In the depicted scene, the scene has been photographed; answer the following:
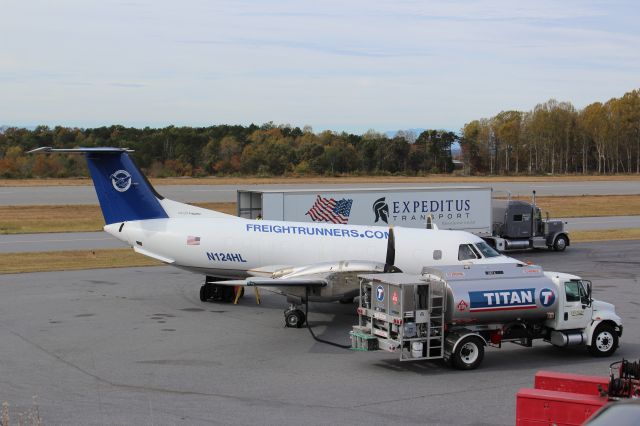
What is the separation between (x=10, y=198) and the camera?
238ft

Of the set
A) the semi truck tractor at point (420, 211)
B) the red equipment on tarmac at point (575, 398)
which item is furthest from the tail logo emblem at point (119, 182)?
the red equipment on tarmac at point (575, 398)

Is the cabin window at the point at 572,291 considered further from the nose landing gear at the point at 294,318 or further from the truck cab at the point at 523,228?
the truck cab at the point at 523,228

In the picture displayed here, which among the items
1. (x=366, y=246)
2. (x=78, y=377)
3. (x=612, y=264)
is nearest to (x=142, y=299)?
(x=366, y=246)

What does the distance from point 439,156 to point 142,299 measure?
104240 mm

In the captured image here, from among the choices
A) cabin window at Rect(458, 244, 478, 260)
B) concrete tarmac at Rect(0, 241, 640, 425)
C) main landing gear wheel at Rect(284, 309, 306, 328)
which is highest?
cabin window at Rect(458, 244, 478, 260)

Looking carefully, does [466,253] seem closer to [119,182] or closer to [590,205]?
[119,182]

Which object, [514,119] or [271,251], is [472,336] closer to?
[271,251]

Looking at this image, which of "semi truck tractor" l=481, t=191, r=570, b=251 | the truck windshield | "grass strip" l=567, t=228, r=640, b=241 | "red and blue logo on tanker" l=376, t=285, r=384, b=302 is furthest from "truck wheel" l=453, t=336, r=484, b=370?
"grass strip" l=567, t=228, r=640, b=241

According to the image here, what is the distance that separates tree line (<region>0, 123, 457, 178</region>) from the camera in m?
107

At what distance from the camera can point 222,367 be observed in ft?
63.1

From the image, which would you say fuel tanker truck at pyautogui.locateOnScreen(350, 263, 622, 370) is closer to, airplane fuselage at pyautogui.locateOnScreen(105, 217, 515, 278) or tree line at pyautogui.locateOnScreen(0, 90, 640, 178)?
airplane fuselage at pyautogui.locateOnScreen(105, 217, 515, 278)

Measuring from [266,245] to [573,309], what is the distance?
1046 cm

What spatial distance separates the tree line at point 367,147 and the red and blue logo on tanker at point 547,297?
90.5 meters

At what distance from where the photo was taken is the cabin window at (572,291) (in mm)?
20234
